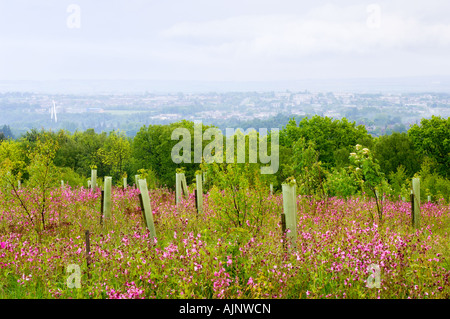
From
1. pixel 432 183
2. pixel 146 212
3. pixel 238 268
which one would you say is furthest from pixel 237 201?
pixel 432 183

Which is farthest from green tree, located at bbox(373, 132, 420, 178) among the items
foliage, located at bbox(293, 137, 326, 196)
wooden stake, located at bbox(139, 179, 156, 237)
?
wooden stake, located at bbox(139, 179, 156, 237)

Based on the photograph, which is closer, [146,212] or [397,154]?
[146,212]

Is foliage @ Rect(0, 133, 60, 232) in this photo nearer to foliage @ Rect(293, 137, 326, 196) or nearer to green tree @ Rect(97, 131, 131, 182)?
foliage @ Rect(293, 137, 326, 196)

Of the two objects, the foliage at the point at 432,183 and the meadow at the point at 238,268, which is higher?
the meadow at the point at 238,268

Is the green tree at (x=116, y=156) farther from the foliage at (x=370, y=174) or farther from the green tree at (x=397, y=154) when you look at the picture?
the foliage at (x=370, y=174)

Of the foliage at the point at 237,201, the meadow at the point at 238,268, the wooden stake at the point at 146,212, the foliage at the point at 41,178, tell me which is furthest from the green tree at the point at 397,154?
the foliage at the point at 41,178

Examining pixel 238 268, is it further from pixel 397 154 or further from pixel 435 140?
pixel 435 140

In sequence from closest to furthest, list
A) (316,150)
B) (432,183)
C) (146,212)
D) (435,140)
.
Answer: (146,212) → (432,183) → (316,150) → (435,140)

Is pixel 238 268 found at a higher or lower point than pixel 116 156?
higher

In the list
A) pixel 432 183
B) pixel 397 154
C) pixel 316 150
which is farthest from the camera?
pixel 397 154

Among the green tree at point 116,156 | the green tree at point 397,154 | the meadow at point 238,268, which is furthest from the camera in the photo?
the green tree at point 116,156

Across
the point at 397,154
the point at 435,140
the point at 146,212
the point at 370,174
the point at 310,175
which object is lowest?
the point at 397,154

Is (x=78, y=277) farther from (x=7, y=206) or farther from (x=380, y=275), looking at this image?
(x=7, y=206)
